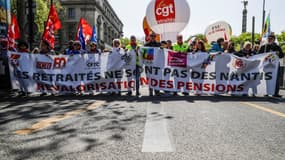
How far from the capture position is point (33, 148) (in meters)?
2.73

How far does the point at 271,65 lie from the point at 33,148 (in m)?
7.03

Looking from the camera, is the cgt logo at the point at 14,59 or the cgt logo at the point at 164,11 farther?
the cgt logo at the point at 164,11

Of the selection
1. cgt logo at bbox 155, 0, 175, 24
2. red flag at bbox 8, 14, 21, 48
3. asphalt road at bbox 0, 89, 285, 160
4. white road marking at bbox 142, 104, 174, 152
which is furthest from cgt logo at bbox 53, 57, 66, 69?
cgt logo at bbox 155, 0, 175, 24

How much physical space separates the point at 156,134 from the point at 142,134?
0.17m

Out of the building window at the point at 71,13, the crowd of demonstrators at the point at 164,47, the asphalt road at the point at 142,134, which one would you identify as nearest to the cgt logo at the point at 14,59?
the crowd of demonstrators at the point at 164,47

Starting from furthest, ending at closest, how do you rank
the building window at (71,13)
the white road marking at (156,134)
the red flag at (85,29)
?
the building window at (71,13) → the red flag at (85,29) → the white road marking at (156,134)

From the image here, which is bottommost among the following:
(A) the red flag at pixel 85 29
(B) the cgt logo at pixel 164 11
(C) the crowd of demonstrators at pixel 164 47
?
(C) the crowd of demonstrators at pixel 164 47

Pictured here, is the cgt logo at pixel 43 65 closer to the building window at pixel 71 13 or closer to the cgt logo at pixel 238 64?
the cgt logo at pixel 238 64

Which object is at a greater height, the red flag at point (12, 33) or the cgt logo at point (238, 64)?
the red flag at point (12, 33)

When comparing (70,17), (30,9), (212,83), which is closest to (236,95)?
(212,83)

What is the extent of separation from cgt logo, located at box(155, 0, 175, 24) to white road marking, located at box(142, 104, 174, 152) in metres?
8.75

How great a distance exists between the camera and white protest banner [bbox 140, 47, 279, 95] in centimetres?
759

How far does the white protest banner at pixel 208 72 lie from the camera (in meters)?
7.59

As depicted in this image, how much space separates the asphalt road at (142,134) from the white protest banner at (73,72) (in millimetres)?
2752
